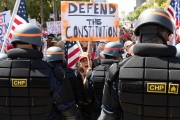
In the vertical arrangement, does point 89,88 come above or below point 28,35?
below

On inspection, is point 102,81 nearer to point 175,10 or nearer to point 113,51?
point 113,51

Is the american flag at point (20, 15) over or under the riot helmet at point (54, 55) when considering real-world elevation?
over

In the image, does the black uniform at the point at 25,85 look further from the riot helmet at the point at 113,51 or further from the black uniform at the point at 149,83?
the riot helmet at the point at 113,51

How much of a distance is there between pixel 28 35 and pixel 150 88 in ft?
4.65

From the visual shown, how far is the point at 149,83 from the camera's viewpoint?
95.3 inches

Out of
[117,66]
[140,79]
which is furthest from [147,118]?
[117,66]

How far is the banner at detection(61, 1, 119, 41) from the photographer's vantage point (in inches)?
224

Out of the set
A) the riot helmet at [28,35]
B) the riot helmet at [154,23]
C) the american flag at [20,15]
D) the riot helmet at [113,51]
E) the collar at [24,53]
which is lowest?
the riot helmet at [113,51]

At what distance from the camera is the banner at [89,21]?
570 cm

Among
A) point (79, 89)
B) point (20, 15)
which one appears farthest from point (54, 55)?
point (20, 15)

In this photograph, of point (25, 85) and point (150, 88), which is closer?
point (150, 88)

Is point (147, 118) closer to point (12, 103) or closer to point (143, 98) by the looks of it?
point (143, 98)

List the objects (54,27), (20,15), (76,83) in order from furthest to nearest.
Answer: (54,27)
(20,15)
(76,83)

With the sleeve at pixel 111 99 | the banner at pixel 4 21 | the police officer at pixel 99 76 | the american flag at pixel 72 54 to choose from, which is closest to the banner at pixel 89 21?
the american flag at pixel 72 54
